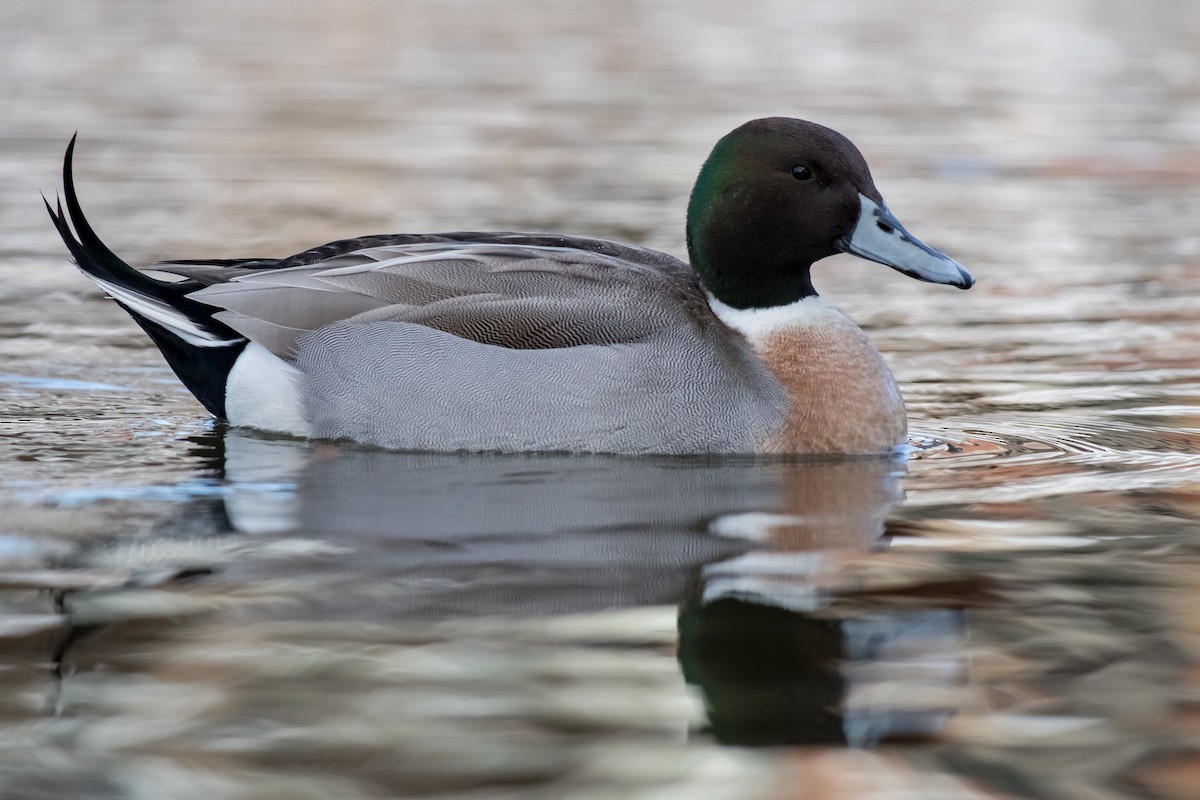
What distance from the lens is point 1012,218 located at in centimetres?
1134

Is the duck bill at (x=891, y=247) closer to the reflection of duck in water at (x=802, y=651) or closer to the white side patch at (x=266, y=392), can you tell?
the reflection of duck in water at (x=802, y=651)

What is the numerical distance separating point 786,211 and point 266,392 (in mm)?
1828

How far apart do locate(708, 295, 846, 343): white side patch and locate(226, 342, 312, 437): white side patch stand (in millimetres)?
1421

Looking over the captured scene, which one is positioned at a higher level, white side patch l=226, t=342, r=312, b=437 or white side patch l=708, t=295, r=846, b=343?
white side patch l=708, t=295, r=846, b=343

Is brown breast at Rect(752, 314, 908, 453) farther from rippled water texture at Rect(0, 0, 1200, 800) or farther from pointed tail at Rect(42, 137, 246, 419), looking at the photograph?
pointed tail at Rect(42, 137, 246, 419)

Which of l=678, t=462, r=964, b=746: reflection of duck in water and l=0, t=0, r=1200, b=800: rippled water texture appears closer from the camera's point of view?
l=0, t=0, r=1200, b=800: rippled water texture

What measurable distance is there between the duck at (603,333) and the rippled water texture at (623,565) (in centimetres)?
14

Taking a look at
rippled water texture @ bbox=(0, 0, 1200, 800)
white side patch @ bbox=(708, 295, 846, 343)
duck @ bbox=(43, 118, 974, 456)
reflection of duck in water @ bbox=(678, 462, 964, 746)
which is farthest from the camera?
white side patch @ bbox=(708, 295, 846, 343)

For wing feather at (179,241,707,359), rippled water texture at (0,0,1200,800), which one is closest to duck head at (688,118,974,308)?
wing feather at (179,241,707,359)

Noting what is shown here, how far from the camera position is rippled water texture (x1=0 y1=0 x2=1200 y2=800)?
11.3 ft

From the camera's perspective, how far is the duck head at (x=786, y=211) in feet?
19.8

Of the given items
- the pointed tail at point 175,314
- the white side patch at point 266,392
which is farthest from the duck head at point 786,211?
the pointed tail at point 175,314

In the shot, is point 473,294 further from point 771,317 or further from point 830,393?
point 830,393

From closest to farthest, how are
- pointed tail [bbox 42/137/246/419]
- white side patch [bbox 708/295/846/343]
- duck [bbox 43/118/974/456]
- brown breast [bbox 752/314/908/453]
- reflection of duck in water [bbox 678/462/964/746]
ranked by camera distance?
reflection of duck in water [bbox 678/462/964/746] < duck [bbox 43/118/974/456] < brown breast [bbox 752/314/908/453] < white side patch [bbox 708/295/846/343] < pointed tail [bbox 42/137/246/419]
